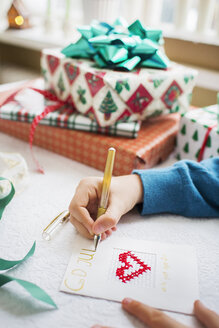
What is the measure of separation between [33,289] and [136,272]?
124mm

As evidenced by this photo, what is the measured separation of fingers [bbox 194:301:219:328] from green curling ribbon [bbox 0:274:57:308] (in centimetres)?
15

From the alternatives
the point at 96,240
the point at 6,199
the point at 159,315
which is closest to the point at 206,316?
the point at 159,315

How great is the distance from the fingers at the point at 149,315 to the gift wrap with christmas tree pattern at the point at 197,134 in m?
0.37

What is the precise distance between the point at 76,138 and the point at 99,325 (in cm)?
40

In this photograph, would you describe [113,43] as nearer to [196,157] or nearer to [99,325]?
[196,157]

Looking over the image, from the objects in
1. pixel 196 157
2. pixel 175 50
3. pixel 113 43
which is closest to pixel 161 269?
pixel 196 157

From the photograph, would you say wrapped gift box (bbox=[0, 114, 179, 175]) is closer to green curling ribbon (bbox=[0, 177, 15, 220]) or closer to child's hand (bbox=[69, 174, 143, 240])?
child's hand (bbox=[69, 174, 143, 240])

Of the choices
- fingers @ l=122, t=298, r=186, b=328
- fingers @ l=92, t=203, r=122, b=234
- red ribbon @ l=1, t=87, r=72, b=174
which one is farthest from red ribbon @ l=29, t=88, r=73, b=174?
fingers @ l=122, t=298, r=186, b=328

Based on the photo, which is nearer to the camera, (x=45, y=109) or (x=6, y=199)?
(x=6, y=199)

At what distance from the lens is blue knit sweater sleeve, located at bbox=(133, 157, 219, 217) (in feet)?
1.72

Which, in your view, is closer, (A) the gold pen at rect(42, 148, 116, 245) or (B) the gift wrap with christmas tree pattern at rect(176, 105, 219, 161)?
(A) the gold pen at rect(42, 148, 116, 245)

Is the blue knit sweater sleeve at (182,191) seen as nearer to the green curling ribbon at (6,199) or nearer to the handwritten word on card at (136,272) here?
the handwritten word on card at (136,272)

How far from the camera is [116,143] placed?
64cm

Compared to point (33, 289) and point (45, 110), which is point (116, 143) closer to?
point (45, 110)
